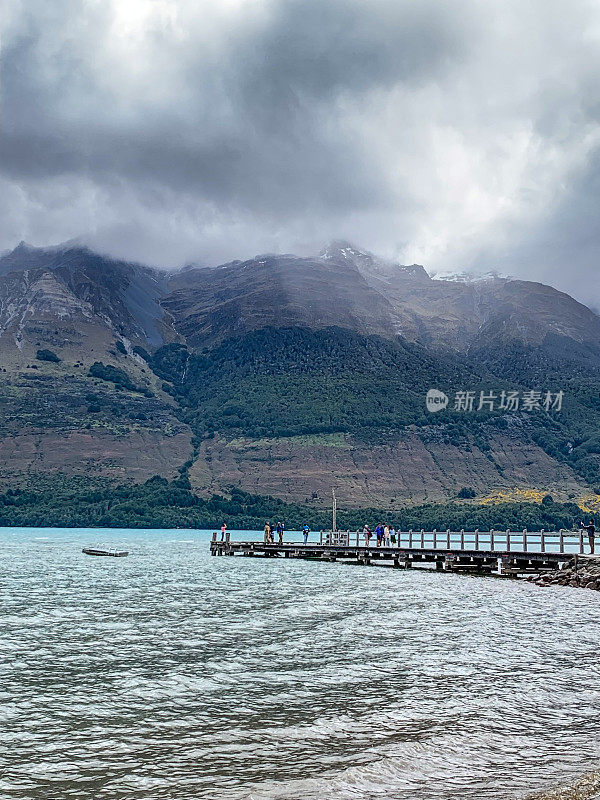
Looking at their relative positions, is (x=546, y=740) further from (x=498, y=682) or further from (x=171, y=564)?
(x=171, y=564)

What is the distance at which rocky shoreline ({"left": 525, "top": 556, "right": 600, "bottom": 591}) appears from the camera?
169 ft

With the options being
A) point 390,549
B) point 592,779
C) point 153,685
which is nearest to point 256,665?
point 153,685

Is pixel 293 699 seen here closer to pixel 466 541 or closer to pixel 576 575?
pixel 576 575

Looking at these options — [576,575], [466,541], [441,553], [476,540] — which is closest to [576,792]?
[576,575]

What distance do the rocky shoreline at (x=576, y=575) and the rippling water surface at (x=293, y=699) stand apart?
11.7 meters

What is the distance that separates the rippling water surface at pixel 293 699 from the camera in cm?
1337

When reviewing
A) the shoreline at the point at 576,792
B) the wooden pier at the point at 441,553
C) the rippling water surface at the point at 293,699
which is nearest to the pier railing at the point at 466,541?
the wooden pier at the point at 441,553

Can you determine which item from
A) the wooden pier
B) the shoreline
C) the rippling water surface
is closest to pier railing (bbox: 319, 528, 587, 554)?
the wooden pier

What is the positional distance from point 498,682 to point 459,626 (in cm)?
1198

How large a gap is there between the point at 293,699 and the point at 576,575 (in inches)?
1567

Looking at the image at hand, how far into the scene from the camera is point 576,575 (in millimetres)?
53812

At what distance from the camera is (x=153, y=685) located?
2069 centimetres

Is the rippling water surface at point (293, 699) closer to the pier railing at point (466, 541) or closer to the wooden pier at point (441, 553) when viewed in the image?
the wooden pier at point (441, 553)

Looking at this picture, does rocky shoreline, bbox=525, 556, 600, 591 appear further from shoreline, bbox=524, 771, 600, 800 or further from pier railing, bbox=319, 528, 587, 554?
shoreline, bbox=524, 771, 600, 800
